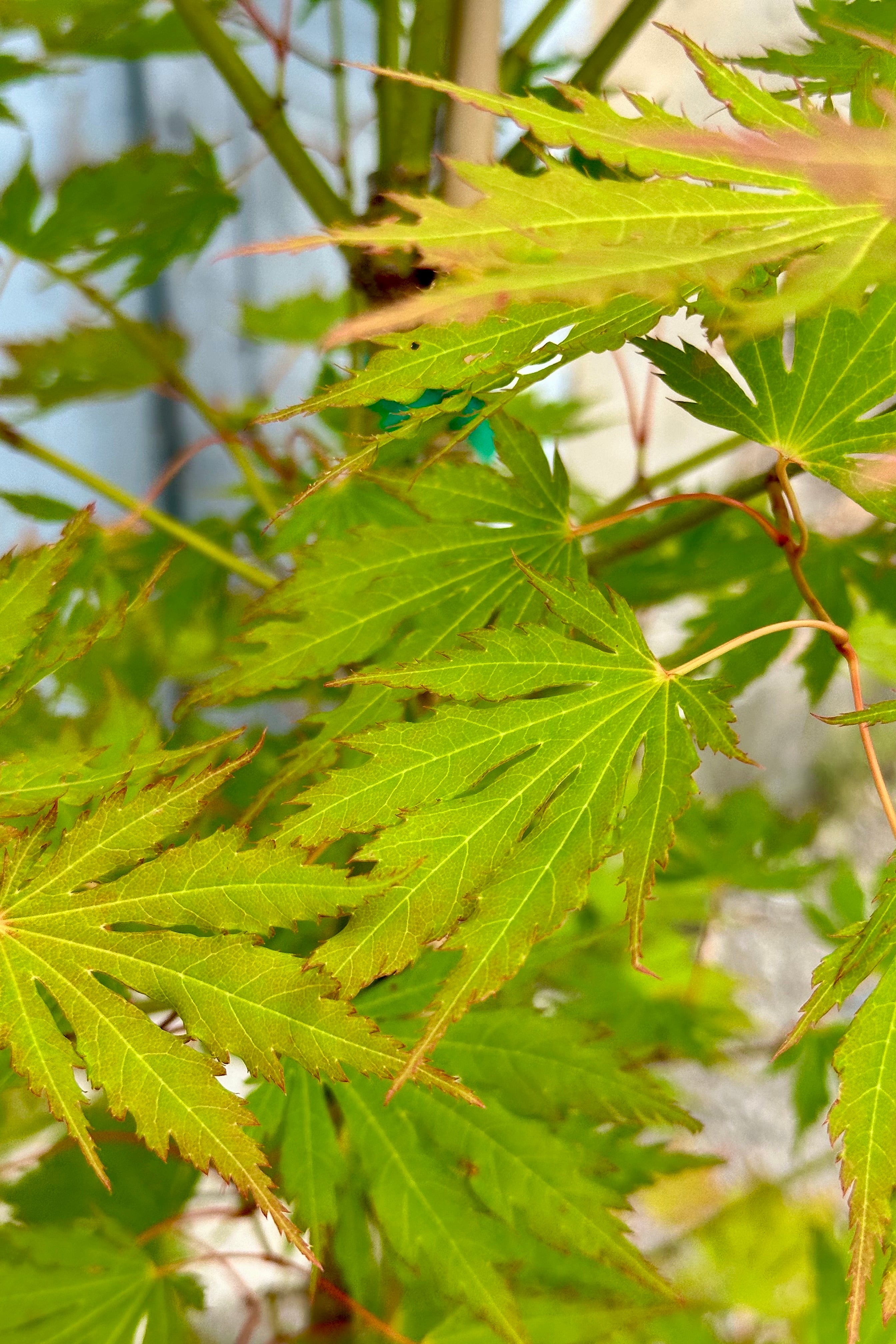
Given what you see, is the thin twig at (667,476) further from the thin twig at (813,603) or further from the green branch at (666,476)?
the thin twig at (813,603)

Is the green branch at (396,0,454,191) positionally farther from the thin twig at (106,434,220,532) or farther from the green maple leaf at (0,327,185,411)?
the green maple leaf at (0,327,185,411)

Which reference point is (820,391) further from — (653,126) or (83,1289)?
(83,1289)

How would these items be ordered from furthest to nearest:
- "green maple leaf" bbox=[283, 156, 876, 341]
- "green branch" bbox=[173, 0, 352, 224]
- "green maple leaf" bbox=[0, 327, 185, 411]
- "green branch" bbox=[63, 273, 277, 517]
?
"green maple leaf" bbox=[0, 327, 185, 411] → "green branch" bbox=[63, 273, 277, 517] → "green branch" bbox=[173, 0, 352, 224] → "green maple leaf" bbox=[283, 156, 876, 341]

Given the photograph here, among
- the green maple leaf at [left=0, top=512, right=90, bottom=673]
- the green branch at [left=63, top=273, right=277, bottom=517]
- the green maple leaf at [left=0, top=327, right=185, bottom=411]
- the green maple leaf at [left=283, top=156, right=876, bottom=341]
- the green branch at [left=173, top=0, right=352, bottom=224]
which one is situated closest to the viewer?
the green maple leaf at [left=283, top=156, right=876, bottom=341]

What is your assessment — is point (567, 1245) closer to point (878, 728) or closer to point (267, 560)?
point (267, 560)

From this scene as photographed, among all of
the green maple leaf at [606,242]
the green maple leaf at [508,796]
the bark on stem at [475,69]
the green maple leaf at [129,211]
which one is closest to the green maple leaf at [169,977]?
the green maple leaf at [508,796]

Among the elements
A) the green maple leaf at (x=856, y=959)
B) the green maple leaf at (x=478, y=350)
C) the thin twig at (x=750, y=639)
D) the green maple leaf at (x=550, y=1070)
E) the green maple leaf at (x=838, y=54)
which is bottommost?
the green maple leaf at (x=550, y=1070)

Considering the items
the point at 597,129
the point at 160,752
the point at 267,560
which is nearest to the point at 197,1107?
the point at 160,752

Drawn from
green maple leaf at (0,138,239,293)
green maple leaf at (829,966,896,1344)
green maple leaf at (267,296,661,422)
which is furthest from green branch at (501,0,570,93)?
green maple leaf at (829,966,896,1344)
